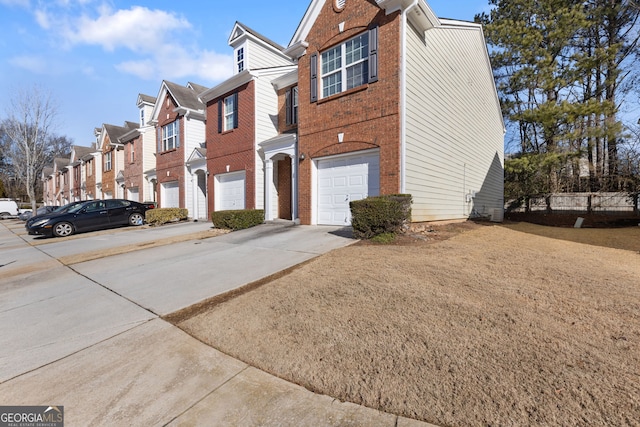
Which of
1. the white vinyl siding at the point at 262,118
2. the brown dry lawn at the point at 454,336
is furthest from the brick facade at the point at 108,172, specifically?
the brown dry lawn at the point at 454,336

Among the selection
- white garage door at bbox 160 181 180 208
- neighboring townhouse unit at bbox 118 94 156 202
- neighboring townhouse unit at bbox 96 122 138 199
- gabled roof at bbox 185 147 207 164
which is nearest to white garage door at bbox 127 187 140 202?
neighboring townhouse unit at bbox 118 94 156 202

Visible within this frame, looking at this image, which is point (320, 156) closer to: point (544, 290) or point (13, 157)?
point (544, 290)

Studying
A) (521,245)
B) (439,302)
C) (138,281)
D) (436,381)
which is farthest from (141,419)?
(521,245)

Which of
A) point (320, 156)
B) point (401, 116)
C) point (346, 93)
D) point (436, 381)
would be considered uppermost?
point (346, 93)

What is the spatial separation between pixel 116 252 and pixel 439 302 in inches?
321

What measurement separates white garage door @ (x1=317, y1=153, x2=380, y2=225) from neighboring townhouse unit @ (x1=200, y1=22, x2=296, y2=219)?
1942 millimetres

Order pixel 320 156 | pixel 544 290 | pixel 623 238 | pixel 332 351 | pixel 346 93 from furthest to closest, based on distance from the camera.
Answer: pixel 320 156
pixel 346 93
pixel 623 238
pixel 544 290
pixel 332 351

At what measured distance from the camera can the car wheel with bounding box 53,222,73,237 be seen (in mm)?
11859

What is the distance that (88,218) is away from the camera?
42.3 feet

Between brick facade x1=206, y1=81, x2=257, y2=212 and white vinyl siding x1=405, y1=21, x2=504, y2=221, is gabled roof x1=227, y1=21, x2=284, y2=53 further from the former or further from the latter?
white vinyl siding x1=405, y1=21, x2=504, y2=221

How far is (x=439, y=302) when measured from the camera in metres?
3.44

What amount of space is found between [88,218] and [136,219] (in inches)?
85.1

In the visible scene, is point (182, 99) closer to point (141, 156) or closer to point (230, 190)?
point (141, 156)

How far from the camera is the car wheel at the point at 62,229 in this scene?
467 inches
